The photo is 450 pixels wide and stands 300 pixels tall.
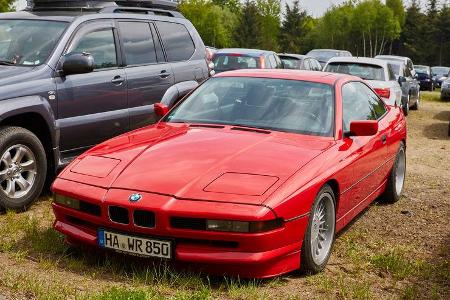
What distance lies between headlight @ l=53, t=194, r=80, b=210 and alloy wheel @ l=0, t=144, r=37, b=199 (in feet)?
4.80

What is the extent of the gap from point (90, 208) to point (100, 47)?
10.5ft

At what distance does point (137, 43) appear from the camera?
25.3 ft

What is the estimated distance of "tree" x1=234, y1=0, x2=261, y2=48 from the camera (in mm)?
82688

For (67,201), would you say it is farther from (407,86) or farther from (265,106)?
(407,86)

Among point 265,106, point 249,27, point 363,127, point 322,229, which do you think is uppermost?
point 265,106

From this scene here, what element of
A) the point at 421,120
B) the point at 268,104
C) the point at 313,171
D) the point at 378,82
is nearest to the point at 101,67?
the point at 268,104

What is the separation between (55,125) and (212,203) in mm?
2882

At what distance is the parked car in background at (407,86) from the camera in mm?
18812

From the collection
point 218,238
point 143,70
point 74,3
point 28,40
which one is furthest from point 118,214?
point 74,3

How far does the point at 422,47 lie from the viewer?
9100 centimetres

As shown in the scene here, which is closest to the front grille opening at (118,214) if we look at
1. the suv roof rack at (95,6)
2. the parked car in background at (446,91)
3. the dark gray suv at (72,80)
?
the dark gray suv at (72,80)

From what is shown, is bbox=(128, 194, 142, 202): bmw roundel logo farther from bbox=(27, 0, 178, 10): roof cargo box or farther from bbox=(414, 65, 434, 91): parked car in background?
bbox=(414, 65, 434, 91): parked car in background

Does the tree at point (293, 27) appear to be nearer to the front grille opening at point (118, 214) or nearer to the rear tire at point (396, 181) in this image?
the rear tire at point (396, 181)

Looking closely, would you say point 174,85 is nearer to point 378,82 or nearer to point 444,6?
point 378,82
